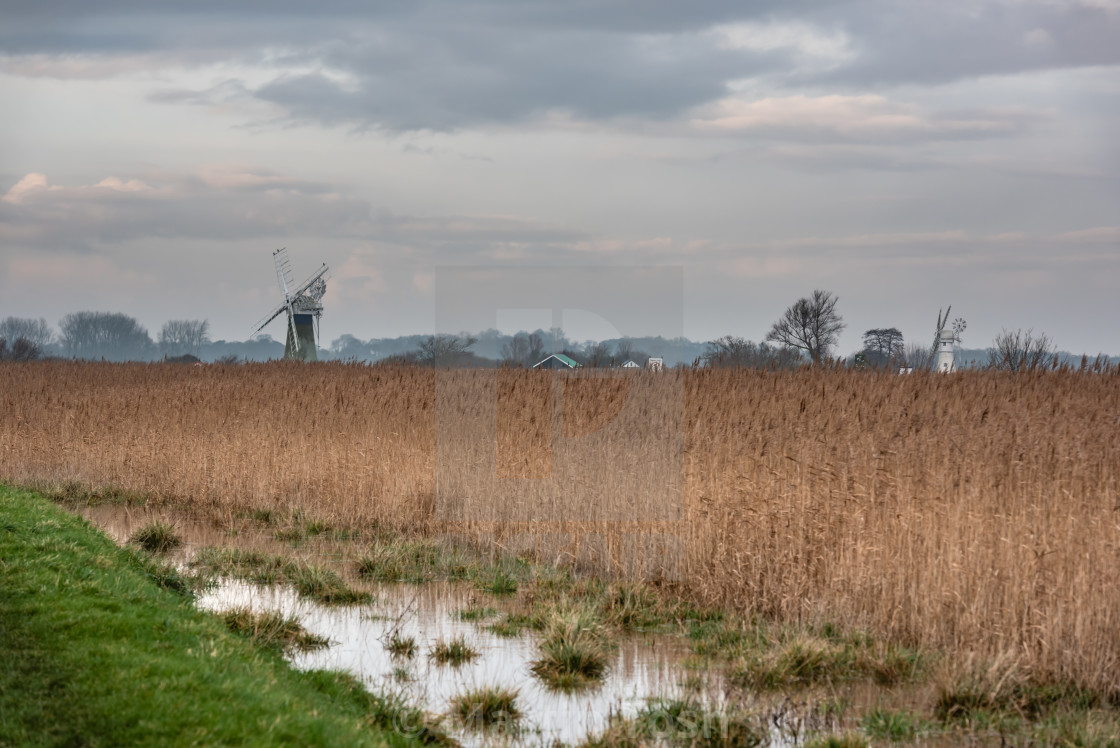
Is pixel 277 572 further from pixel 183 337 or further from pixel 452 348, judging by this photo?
pixel 183 337

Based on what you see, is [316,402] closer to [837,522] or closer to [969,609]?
[837,522]

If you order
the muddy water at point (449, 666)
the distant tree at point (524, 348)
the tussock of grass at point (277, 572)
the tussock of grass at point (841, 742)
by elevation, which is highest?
the distant tree at point (524, 348)

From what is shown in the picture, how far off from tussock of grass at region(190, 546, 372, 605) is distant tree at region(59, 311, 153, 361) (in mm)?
140456

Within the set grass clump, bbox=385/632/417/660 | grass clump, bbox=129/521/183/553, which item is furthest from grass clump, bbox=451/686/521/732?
grass clump, bbox=129/521/183/553

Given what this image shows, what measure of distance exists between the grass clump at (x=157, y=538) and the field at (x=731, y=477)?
5.60 ft

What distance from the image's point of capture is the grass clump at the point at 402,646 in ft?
22.1

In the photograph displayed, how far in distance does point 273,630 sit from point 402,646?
1.01 metres

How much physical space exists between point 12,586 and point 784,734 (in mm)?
5570

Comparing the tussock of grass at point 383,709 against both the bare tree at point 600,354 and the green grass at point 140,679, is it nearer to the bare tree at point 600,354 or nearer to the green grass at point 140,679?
the green grass at point 140,679

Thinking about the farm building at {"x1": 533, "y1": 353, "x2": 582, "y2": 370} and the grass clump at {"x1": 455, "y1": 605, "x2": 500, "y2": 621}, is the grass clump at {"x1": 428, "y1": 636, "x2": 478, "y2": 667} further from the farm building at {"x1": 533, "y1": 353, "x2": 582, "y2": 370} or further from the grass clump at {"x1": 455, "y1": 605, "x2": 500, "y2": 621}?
the farm building at {"x1": 533, "y1": 353, "x2": 582, "y2": 370}

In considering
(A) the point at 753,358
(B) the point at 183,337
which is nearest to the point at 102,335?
(B) the point at 183,337

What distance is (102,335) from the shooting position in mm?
139000

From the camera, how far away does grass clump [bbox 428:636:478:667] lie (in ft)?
21.7

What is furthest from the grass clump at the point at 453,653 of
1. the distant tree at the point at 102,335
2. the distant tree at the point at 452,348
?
the distant tree at the point at 102,335
